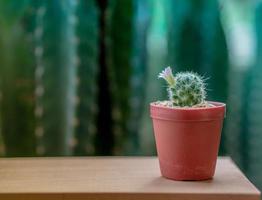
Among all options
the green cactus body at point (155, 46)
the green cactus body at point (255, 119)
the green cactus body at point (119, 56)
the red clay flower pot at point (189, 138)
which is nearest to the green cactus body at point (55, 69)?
the green cactus body at point (119, 56)

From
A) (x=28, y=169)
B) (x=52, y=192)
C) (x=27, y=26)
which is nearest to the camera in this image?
(x=52, y=192)

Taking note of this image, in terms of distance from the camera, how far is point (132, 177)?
120 cm

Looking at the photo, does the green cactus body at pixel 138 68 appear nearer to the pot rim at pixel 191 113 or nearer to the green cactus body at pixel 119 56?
the green cactus body at pixel 119 56

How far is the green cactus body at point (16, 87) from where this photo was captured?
151 cm

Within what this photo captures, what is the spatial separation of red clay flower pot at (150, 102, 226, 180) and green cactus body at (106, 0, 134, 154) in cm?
→ 37

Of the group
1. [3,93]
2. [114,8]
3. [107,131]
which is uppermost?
[114,8]

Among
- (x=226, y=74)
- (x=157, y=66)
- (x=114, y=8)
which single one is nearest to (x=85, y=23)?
(x=114, y=8)

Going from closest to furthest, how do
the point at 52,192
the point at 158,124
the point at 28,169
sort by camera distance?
the point at 52,192 < the point at 158,124 < the point at 28,169

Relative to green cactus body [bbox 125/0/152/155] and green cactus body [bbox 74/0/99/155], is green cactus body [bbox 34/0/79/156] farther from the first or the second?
green cactus body [bbox 125/0/152/155]

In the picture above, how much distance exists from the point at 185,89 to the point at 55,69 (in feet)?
1.79

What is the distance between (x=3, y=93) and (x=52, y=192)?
0.56 m

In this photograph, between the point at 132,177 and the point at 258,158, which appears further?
the point at 258,158

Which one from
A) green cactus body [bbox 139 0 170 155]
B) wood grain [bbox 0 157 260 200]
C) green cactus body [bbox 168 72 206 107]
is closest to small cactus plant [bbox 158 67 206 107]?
green cactus body [bbox 168 72 206 107]

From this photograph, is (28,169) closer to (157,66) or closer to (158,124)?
(158,124)
